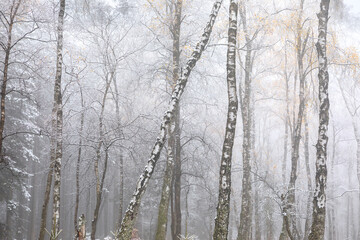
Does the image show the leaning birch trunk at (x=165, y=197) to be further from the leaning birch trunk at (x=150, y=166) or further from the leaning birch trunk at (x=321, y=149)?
the leaning birch trunk at (x=321, y=149)

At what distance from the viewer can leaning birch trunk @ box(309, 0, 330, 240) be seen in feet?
25.5

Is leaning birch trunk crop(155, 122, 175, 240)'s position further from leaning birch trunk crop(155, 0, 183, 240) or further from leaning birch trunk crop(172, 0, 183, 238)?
leaning birch trunk crop(172, 0, 183, 238)

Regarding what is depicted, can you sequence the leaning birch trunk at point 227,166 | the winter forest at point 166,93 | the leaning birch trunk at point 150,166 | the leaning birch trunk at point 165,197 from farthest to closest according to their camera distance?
the leaning birch trunk at point 165,197 < the winter forest at point 166,93 < the leaning birch trunk at point 150,166 < the leaning birch trunk at point 227,166

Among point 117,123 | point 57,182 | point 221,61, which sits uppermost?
point 221,61

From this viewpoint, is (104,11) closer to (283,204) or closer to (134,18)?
(134,18)

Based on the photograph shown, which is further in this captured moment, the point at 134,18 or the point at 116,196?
the point at 116,196

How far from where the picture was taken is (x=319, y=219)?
7.78 m

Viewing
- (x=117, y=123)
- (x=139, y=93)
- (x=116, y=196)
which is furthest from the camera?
(x=116, y=196)

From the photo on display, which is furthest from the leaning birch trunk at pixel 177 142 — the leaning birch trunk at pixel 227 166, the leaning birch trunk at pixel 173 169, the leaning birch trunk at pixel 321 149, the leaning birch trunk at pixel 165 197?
the leaning birch trunk at pixel 321 149

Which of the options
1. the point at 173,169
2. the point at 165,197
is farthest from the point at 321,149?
the point at 173,169

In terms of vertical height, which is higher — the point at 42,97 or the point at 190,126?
the point at 42,97

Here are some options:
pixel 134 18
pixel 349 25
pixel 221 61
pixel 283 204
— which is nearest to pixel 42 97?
pixel 134 18

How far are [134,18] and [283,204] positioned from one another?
11718 millimetres

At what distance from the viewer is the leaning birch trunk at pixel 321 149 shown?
25.5ft
